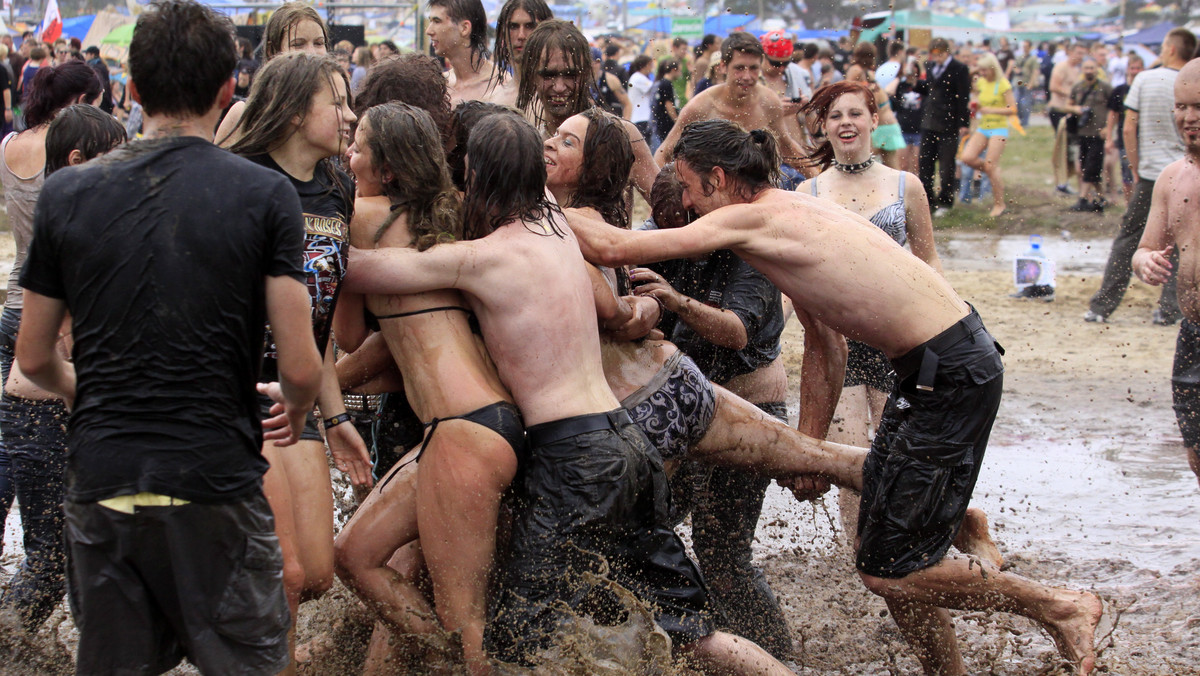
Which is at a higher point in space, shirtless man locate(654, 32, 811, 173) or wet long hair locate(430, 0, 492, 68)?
wet long hair locate(430, 0, 492, 68)

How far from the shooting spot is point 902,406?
11.9ft

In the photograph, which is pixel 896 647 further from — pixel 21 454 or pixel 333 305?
pixel 21 454

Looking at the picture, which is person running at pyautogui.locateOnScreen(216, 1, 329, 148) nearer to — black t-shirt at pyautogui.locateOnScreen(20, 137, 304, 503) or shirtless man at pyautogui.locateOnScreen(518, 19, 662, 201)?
shirtless man at pyautogui.locateOnScreen(518, 19, 662, 201)

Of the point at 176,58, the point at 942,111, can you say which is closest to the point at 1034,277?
the point at 942,111

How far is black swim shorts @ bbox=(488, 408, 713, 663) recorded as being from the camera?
316cm

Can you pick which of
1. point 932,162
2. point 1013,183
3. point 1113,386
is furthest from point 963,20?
point 1113,386

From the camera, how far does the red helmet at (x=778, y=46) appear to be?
27.0ft

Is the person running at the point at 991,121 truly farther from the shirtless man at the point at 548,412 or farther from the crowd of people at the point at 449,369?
the shirtless man at the point at 548,412

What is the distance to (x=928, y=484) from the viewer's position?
3514 mm

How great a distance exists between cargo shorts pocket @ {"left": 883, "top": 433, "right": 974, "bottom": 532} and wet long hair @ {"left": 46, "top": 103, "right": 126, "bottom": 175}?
9.61ft

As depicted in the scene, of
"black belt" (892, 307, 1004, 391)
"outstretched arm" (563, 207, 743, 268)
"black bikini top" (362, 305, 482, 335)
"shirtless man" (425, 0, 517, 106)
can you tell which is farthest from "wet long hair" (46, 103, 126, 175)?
"black belt" (892, 307, 1004, 391)

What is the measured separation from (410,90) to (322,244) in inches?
37.5

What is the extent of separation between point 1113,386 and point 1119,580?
10.8 feet

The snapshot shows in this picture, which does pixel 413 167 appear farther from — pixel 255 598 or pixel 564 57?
pixel 564 57
